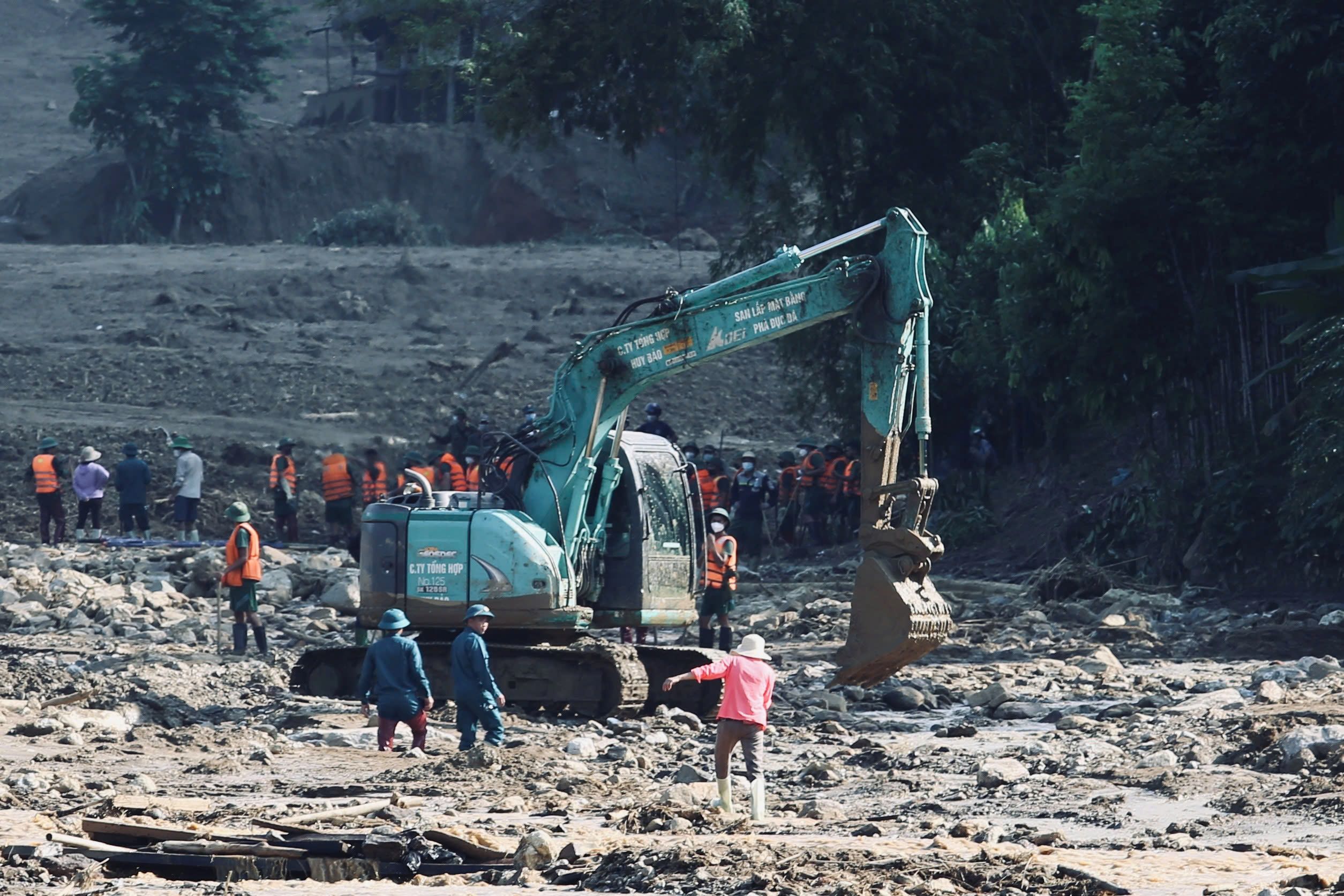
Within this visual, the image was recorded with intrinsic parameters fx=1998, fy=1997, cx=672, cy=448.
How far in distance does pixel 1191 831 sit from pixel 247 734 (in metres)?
6.97

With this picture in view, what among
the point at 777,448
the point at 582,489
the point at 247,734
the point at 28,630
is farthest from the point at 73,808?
the point at 777,448

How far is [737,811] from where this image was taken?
36.7 feet

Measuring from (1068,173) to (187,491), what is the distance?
42.0ft

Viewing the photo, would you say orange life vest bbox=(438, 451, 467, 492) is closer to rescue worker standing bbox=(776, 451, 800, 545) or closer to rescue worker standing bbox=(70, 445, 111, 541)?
rescue worker standing bbox=(776, 451, 800, 545)

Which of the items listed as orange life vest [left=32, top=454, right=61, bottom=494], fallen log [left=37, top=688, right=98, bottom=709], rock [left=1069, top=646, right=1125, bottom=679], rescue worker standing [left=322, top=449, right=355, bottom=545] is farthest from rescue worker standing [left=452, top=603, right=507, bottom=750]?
orange life vest [left=32, top=454, right=61, bottom=494]

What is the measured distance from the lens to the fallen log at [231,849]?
9273 millimetres

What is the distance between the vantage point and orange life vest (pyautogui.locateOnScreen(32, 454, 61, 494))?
2680 cm

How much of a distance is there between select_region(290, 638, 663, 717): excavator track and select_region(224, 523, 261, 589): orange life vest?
3.08 m

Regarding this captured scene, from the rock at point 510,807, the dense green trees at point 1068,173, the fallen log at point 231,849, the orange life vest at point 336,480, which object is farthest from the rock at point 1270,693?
the orange life vest at point 336,480

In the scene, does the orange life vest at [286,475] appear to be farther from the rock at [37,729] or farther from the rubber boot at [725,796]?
the rubber boot at [725,796]

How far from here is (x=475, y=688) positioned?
13383mm

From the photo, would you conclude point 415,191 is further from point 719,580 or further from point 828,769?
point 828,769

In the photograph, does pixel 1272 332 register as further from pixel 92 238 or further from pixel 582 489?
pixel 92 238

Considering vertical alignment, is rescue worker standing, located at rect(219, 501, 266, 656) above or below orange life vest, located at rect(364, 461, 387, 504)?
below
